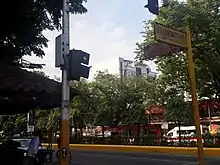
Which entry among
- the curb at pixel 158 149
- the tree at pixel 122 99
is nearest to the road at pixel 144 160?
the curb at pixel 158 149

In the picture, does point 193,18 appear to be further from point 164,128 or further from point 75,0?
point 164,128

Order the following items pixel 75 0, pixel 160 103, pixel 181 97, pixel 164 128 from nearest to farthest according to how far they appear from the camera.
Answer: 1. pixel 75 0
2. pixel 181 97
3. pixel 160 103
4. pixel 164 128

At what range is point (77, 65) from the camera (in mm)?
6871

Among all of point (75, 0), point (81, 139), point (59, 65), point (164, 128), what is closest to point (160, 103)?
point (81, 139)

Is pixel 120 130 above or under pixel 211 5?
under

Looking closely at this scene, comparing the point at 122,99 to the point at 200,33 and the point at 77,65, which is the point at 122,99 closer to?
the point at 200,33

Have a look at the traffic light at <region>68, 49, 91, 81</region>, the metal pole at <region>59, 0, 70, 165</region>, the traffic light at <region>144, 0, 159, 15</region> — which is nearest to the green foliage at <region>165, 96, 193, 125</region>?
the traffic light at <region>144, 0, 159, 15</region>

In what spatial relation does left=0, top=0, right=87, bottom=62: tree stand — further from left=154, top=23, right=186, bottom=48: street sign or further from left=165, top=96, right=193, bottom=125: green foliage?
left=165, top=96, right=193, bottom=125: green foliage

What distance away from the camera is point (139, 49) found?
25.0m

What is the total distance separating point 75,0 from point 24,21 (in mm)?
1620

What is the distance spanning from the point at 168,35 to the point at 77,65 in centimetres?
188

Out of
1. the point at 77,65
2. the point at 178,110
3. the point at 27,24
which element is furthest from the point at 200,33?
the point at 77,65

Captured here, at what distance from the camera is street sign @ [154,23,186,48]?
23.6ft

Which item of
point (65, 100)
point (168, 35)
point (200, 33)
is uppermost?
point (200, 33)
